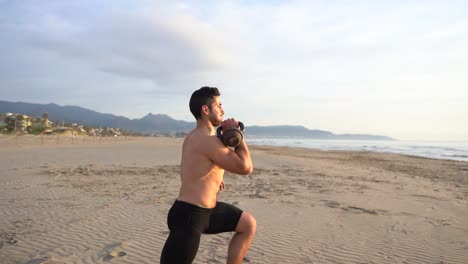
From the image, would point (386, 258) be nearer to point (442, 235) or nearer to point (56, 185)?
point (442, 235)

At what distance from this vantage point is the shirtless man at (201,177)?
3143 mm

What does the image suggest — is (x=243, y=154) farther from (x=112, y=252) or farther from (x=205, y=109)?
(x=112, y=252)

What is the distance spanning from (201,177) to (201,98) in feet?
2.24

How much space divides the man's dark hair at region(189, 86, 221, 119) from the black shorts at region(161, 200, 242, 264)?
2.69 feet

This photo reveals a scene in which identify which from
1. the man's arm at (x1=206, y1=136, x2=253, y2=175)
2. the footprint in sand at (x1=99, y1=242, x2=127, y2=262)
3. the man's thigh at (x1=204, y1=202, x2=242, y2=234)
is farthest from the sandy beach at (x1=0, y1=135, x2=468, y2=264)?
the man's arm at (x1=206, y1=136, x2=253, y2=175)

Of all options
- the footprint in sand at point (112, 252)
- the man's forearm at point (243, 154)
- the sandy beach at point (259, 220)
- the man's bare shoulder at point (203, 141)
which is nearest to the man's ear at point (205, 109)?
the man's bare shoulder at point (203, 141)

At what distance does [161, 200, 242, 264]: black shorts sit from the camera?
3.13m

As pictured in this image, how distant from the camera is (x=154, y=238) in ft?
19.8

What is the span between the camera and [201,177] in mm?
3262

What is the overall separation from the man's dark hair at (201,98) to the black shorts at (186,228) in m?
0.82

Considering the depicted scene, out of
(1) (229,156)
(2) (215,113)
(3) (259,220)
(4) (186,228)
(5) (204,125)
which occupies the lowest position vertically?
(3) (259,220)

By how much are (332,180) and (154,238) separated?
8997mm

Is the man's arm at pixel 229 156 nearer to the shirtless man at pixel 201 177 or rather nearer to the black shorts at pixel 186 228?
the shirtless man at pixel 201 177

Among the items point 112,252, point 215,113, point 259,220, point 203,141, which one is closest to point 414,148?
point 259,220
